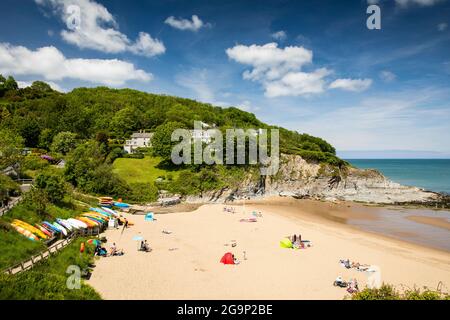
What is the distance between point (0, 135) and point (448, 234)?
66145mm

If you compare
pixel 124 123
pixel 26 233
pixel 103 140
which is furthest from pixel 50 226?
pixel 124 123

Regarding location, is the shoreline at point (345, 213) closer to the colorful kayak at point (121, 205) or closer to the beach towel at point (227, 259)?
the colorful kayak at point (121, 205)

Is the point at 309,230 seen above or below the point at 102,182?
below

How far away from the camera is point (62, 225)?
1006 inches

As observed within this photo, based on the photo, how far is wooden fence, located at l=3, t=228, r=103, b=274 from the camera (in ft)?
53.8

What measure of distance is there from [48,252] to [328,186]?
56.7m

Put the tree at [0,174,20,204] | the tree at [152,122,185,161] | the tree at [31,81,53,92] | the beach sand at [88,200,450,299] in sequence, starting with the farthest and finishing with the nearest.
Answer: the tree at [31,81,53,92], the tree at [152,122,185,161], the tree at [0,174,20,204], the beach sand at [88,200,450,299]

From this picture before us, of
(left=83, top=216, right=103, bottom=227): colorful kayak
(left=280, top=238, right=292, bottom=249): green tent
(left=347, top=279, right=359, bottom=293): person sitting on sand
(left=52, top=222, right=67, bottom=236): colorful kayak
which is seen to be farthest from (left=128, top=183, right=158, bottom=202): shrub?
(left=347, top=279, right=359, bottom=293): person sitting on sand

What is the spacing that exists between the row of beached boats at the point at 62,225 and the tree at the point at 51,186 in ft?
11.2

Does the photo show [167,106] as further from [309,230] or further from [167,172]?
[309,230]

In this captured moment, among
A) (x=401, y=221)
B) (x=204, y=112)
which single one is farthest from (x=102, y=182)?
(x=204, y=112)

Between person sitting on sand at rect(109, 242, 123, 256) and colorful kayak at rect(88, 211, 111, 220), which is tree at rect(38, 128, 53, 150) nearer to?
colorful kayak at rect(88, 211, 111, 220)

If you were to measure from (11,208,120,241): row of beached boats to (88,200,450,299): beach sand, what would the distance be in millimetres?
2156

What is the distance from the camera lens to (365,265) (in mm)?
23188
